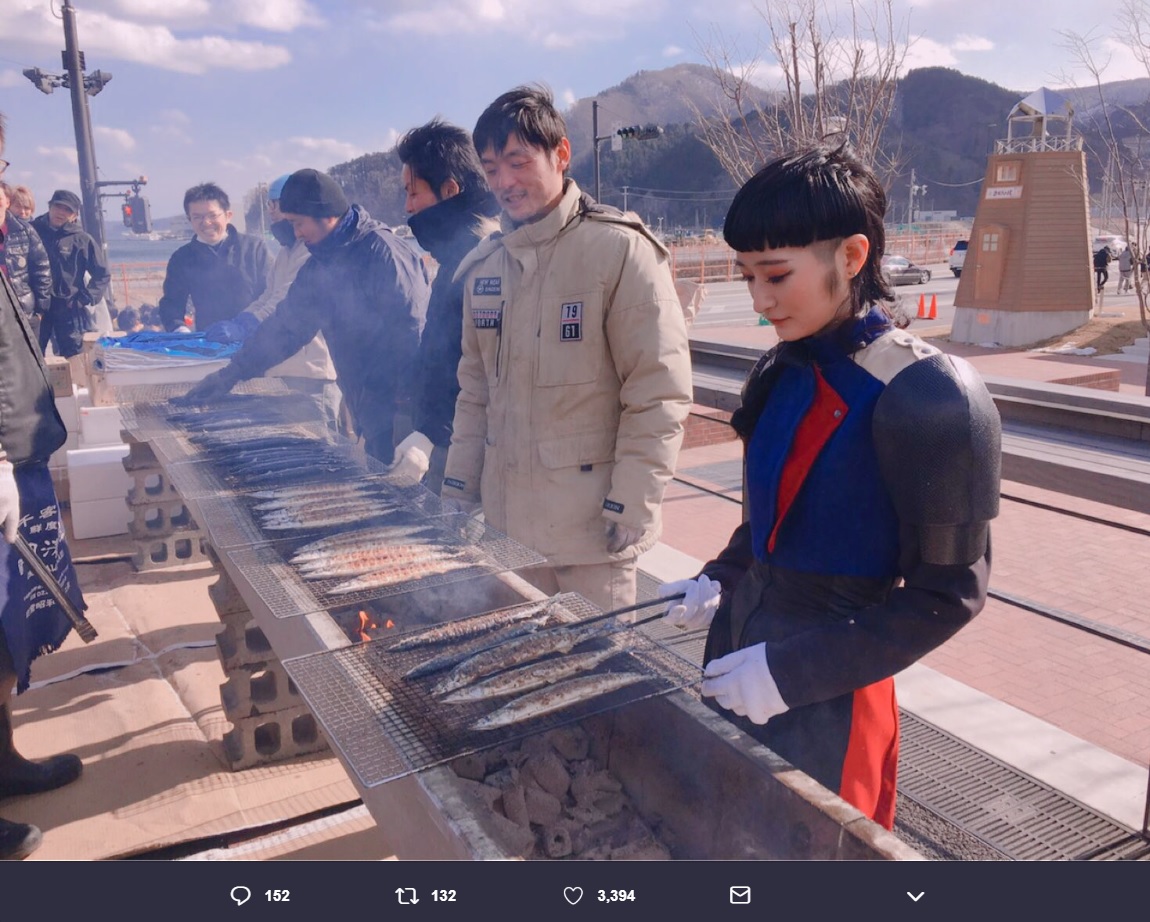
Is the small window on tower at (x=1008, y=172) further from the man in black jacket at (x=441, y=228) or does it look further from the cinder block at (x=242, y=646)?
the cinder block at (x=242, y=646)

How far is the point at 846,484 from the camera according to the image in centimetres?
173

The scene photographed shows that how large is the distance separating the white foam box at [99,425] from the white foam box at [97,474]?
72mm

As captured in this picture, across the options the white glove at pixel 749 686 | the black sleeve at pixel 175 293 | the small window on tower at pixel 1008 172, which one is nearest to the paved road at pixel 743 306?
the small window on tower at pixel 1008 172

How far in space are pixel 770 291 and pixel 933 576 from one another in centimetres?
66

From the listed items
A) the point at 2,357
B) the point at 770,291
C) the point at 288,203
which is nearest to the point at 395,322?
the point at 288,203

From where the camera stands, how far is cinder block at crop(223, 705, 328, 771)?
4105 millimetres

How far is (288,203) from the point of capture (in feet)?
15.4

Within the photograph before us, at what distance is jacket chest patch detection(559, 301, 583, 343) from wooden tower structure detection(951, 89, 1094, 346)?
20868 mm

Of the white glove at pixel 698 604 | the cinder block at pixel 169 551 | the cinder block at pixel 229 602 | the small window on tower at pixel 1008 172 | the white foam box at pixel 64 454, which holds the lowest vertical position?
Answer: the cinder block at pixel 169 551

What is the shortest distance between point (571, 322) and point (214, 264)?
609 cm

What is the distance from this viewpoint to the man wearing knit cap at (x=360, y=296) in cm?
477

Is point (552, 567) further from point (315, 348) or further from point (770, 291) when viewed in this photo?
point (315, 348)

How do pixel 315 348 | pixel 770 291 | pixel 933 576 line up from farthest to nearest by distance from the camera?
pixel 315 348 → pixel 770 291 → pixel 933 576

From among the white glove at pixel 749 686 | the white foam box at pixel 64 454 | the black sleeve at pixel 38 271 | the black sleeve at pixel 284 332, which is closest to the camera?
the white glove at pixel 749 686
